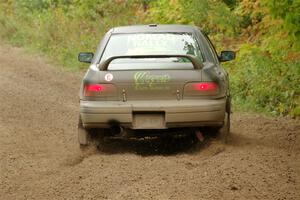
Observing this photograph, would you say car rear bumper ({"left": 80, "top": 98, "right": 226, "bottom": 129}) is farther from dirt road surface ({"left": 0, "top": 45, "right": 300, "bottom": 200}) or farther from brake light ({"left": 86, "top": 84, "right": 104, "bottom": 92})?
dirt road surface ({"left": 0, "top": 45, "right": 300, "bottom": 200})

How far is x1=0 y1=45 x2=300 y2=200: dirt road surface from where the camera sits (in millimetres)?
6797

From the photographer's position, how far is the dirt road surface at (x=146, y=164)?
6.80 metres

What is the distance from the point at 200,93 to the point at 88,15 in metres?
15.3

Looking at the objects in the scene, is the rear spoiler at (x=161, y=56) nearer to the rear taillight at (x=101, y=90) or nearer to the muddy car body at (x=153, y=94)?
the muddy car body at (x=153, y=94)

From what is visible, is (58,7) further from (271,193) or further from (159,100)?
(271,193)

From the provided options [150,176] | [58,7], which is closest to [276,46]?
[150,176]

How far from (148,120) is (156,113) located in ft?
0.42

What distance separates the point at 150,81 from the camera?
27.1 feet

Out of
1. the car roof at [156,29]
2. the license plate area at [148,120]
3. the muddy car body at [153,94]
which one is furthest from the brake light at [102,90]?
the car roof at [156,29]

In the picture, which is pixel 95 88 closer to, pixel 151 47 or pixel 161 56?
pixel 161 56

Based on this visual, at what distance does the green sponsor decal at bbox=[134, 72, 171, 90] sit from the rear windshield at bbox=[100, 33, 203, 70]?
0.79ft

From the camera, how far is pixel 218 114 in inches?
329

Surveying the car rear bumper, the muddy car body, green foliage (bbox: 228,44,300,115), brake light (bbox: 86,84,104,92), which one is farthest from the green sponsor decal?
green foliage (bbox: 228,44,300,115)

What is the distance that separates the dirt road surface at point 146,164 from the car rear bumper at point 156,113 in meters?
0.42
